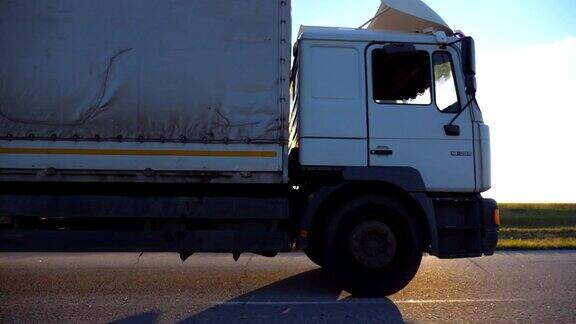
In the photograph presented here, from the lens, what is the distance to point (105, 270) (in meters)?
7.62

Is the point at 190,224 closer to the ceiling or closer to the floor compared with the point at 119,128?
closer to the floor

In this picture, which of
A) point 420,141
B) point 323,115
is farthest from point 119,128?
point 420,141

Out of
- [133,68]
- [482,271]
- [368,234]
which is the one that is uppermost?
[133,68]

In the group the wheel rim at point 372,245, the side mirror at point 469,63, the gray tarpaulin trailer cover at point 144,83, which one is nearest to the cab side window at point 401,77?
the side mirror at point 469,63

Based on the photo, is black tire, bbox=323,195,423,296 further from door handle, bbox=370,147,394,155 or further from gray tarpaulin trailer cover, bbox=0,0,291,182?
gray tarpaulin trailer cover, bbox=0,0,291,182

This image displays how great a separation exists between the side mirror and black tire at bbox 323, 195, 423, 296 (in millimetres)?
1643

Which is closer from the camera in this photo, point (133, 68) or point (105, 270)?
point (133, 68)

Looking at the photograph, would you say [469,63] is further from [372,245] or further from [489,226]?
[372,245]

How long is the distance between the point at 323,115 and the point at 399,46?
1217 millimetres

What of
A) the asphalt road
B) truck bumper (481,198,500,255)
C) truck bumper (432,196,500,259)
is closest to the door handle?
truck bumper (432,196,500,259)

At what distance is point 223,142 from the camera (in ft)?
19.5

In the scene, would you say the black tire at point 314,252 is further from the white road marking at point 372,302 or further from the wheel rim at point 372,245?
the white road marking at point 372,302

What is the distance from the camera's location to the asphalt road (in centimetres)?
515

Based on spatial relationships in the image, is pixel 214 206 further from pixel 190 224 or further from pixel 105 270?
pixel 105 270
